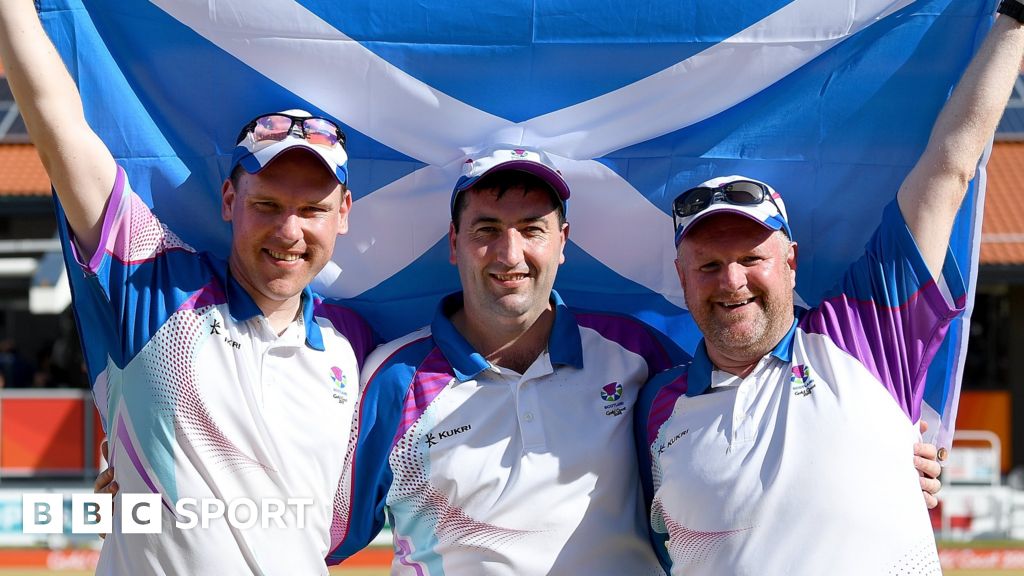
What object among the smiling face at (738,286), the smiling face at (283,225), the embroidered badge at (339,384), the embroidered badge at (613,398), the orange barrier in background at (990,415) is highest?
the smiling face at (283,225)

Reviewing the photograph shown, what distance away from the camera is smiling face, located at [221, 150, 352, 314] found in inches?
151

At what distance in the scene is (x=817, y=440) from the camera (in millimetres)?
3672

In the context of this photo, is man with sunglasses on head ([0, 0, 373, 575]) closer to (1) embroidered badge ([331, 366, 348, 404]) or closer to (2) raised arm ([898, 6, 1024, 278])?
(1) embroidered badge ([331, 366, 348, 404])

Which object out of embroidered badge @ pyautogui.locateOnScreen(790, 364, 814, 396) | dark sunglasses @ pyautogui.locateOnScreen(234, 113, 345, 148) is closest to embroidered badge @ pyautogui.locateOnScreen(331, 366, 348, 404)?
dark sunglasses @ pyautogui.locateOnScreen(234, 113, 345, 148)

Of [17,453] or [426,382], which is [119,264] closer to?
[426,382]

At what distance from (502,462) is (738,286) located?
964 mm

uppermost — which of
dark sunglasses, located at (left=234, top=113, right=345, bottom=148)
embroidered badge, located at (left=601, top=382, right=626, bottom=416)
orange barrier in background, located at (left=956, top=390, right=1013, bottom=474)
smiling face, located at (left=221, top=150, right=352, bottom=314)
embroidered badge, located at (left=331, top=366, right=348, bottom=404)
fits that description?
dark sunglasses, located at (left=234, top=113, right=345, bottom=148)

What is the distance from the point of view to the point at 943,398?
431 centimetres

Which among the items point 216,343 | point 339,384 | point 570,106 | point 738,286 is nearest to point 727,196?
point 738,286

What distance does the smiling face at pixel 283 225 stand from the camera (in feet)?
12.6

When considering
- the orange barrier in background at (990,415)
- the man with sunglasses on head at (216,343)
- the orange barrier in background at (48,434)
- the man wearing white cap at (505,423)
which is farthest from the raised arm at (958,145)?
the orange barrier in background at (990,415)

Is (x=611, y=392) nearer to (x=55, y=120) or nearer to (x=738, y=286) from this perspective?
→ (x=738, y=286)

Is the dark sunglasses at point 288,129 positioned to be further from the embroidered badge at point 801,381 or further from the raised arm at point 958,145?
the raised arm at point 958,145

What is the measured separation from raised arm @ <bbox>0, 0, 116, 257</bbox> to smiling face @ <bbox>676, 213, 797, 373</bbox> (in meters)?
1.93
